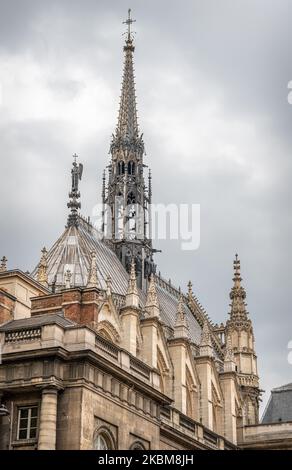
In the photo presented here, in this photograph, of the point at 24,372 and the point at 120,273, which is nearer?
the point at 24,372

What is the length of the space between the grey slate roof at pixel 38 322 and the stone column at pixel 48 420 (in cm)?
282

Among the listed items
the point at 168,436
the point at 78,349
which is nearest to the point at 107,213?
the point at 168,436

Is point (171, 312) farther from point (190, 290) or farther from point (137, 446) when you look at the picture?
point (137, 446)

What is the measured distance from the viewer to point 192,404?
2202 inches

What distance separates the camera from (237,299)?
79.6 meters

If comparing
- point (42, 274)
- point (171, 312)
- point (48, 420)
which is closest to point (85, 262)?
point (42, 274)

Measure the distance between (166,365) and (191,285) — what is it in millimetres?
29854

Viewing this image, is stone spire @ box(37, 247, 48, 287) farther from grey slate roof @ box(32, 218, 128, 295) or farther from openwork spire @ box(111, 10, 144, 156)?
openwork spire @ box(111, 10, 144, 156)

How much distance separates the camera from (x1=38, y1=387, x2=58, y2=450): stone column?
29641 mm

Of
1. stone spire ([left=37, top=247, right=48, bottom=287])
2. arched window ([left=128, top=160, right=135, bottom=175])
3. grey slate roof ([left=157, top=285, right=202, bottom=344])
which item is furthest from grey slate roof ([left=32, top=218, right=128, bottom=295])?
arched window ([left=128, top=160, right=135, bottom=175])

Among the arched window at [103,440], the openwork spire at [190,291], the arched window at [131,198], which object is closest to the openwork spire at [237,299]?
the openwork spire at [190,291]

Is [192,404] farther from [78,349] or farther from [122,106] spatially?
[122,106]

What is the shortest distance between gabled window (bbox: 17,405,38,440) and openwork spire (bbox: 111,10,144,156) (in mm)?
47010

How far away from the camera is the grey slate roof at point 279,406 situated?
216 ft
